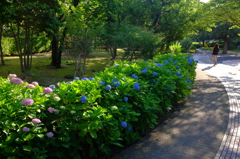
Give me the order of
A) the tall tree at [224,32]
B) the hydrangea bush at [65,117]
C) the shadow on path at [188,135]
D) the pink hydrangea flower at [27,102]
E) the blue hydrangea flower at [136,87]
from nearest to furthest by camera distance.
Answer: the hydrangea bush at [65,117]
the pink hydrangea flower at [27,102]
the shadow on path at [188,135]
the blue hydrangea flower at [136,87]
the tall tree at [224,32]

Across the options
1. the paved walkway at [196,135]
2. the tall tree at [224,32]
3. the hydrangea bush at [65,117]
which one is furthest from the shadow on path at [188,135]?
the tall tree at [224,32]

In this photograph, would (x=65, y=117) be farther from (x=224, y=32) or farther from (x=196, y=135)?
(x=224, y=32)

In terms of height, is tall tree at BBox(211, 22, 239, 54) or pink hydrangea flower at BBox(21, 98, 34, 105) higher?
tall tree at BBox(211, 22, 239, 54)

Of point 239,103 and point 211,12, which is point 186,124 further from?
point 211,12

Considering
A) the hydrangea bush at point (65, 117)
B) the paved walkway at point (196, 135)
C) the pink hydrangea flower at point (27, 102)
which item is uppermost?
the pink hydrangea flower at point (27, 102)

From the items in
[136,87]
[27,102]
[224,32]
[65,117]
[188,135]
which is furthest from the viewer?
[224,32]

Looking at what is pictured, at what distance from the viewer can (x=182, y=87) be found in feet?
20.9

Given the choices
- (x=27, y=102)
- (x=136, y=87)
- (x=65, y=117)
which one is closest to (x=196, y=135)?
(x=136, y=87)

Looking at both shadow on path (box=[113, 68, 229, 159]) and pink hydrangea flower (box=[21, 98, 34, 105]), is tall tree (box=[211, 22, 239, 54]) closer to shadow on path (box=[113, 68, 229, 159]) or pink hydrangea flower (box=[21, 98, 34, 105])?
shadow on path (box=[113, 68, 229, 159])

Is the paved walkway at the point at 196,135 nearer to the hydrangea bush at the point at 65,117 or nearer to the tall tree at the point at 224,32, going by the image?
the hydrangea bush at the point at 65,117

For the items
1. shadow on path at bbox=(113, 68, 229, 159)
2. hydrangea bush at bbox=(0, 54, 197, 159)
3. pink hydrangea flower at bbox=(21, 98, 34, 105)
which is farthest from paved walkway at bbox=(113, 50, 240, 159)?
pink hydrangea flower at bbox=(21, 98, 34, 105)

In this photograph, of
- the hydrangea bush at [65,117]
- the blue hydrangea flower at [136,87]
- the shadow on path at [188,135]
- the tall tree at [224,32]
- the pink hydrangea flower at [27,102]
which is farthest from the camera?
the tall tree at [224,32]

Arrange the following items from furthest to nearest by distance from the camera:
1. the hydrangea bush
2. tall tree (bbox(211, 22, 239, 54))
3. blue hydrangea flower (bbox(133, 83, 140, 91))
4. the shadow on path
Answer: tall tree (bbox(211, 22, 239, 54)) → blue hydrangea flower (bbox(133, 83, 140, 91)) → the shadow on path → the hydrangea bush

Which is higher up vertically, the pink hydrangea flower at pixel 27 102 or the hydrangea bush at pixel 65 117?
the pink hydrangea flower at pixel 27 102
